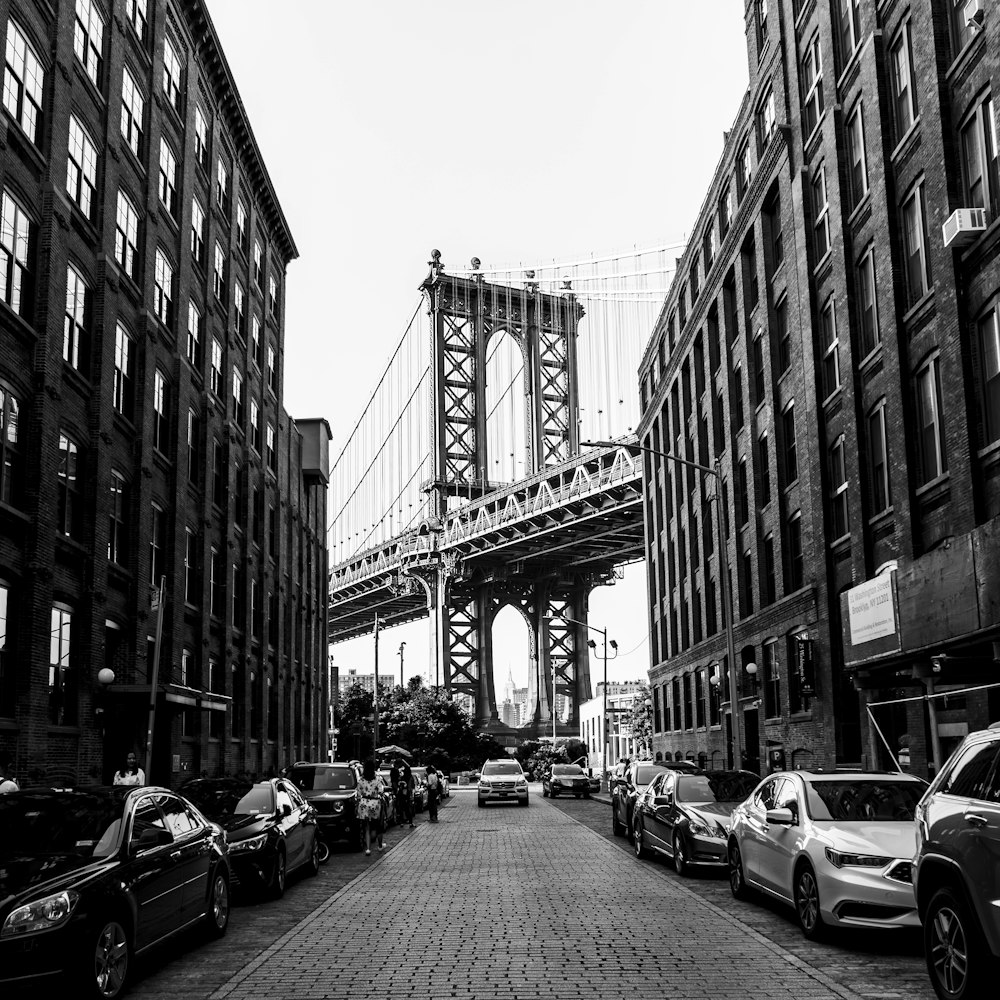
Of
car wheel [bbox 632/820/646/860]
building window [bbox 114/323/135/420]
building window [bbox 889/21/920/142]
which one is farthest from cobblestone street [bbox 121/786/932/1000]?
building window [bbox 889/21/920/142]

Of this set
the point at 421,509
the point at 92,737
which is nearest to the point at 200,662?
the point at 92,737

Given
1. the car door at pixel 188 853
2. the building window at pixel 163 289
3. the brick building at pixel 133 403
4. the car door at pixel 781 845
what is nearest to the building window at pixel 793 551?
the brick building at pixel 133 403

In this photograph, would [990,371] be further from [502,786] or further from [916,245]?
[502,786]

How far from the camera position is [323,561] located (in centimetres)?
6059

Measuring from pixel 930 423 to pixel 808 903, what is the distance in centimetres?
1328

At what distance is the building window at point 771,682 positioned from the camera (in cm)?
3238

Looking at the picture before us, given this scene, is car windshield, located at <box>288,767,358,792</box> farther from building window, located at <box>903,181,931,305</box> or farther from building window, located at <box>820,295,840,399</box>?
building window, located at <box>903,181,931,305</box>

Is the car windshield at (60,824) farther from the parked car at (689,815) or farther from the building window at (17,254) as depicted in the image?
the building window at (17,254)

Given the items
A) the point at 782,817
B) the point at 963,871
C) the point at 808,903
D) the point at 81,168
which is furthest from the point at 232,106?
the point at 963,871

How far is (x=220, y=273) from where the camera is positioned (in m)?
37.9

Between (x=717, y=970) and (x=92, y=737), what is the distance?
53.4ft

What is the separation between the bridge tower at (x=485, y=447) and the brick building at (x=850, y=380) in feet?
171

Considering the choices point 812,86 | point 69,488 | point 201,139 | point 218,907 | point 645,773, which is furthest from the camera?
point 201,139

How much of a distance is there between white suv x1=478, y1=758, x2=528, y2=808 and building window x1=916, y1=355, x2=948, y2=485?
24.8 metres
